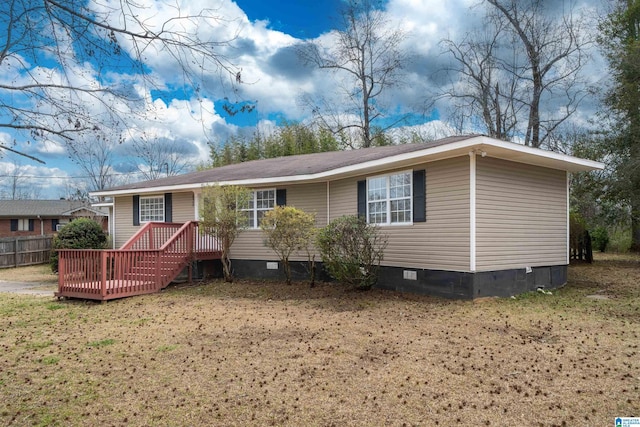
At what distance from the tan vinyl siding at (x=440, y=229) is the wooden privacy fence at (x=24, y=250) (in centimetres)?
1747

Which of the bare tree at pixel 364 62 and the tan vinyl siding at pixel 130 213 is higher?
the bare tree at pixel 364 62

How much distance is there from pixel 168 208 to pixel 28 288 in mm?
4392

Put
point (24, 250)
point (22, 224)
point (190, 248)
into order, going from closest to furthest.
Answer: point (190, 248)
point (24, 250)
point (22, 224)

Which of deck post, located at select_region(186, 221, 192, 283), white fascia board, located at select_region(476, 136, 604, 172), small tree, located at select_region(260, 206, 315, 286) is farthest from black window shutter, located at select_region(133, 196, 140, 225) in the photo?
white fascia board, located at select_region(476, 136, 604, 172)

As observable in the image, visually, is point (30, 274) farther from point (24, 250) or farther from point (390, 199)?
point (390, 199)

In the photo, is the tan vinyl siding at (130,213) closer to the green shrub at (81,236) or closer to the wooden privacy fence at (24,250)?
the green shrub at (81,236)

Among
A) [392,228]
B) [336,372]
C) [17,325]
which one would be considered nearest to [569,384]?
[336,372]

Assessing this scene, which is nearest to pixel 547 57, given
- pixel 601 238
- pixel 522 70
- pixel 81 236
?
pixel 522 70

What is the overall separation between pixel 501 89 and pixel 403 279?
15712 millimetres

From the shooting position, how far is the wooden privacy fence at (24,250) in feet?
62.2

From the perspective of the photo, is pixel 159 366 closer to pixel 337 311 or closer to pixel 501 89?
pixel 337 311

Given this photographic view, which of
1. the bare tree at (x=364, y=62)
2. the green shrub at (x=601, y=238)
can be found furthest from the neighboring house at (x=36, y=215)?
the green shrub at (x=601, y=238)

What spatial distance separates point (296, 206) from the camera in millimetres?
12008

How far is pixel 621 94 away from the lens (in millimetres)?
15531
